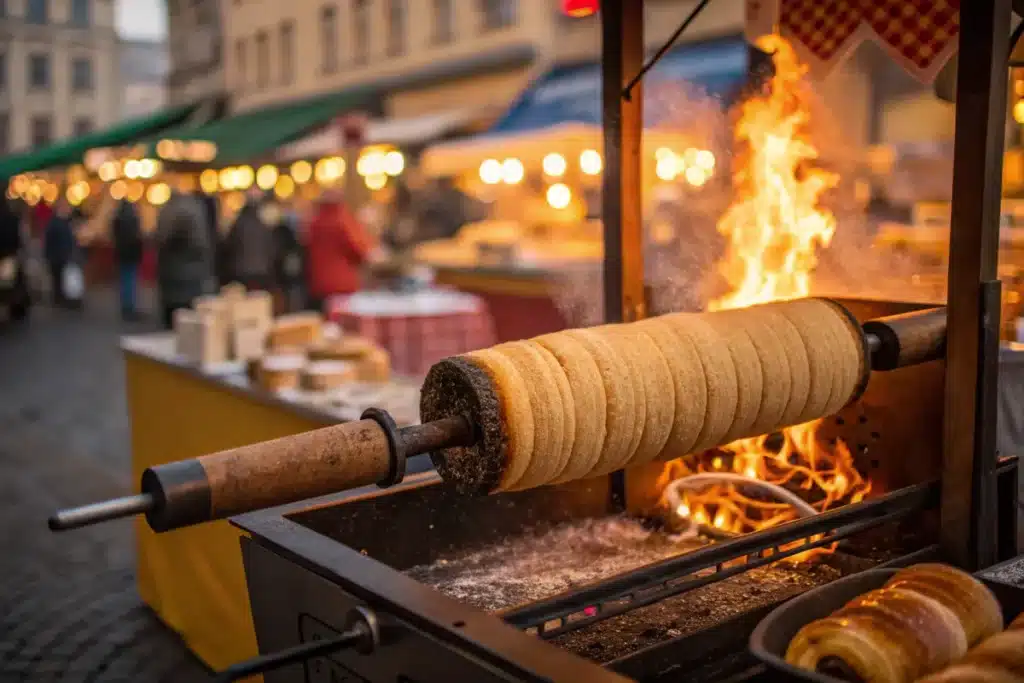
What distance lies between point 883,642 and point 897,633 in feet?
0.12

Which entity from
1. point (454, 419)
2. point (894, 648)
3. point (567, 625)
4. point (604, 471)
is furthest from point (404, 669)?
point (894, 648)

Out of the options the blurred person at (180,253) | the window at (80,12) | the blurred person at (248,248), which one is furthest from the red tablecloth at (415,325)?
the window at (80,12)

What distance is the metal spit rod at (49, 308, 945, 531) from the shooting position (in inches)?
56.0

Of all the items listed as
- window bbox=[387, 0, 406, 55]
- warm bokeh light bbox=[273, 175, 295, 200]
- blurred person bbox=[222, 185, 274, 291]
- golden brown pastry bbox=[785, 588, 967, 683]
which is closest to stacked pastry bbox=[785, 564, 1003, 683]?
golden brown pastry bbox=[785, 588, 967, 683]

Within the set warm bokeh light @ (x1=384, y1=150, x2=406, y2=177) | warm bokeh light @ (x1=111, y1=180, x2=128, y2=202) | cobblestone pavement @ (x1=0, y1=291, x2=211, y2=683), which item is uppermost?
warm bokeh light @ (x1=111, y1=180, x2=128, y2=202)

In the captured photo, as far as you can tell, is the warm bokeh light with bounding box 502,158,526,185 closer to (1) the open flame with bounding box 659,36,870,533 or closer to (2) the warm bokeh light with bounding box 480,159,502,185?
(2) the warm bokeh light with bounding box 480,159,502,185

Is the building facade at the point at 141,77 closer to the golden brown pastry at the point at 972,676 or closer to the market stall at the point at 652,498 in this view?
the market stall at the point at 652,498

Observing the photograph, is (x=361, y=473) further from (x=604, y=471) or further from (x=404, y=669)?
(x=604, y=471)

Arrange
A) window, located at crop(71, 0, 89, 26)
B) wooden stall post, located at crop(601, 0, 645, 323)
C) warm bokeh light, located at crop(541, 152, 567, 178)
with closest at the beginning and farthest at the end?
wooden stall post, located at crop(601, 0, 645, 323) → warm bokeh light, located at crop(541, 152, 567, 178) → window, located at crop(71, 0, 89, 26)

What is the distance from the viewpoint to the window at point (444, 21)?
62.0 feet

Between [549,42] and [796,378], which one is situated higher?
[549,42]

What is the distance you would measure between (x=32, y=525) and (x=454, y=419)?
538 centimetres

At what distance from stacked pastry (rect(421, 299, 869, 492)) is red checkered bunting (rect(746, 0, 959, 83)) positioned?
0.92 m

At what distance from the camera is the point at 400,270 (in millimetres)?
12586
